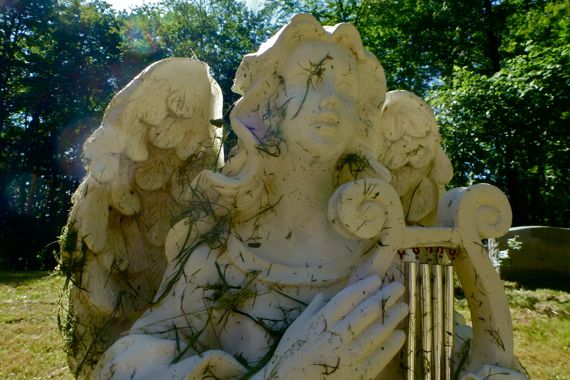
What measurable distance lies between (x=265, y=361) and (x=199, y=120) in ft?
3.43

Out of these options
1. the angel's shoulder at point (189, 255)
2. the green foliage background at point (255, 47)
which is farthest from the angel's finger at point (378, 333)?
the green foliage background at point (255, 47)

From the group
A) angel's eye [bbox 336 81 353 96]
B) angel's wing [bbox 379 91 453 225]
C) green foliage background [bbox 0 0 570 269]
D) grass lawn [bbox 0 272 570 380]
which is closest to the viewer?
angel's eye [bbox 336 81 353 96]

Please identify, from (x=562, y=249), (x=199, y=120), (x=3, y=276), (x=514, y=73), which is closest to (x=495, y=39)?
(x=514, y=73)

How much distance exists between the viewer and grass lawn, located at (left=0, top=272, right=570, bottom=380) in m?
4.32

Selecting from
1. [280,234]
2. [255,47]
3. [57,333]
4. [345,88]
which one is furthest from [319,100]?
[255,47]

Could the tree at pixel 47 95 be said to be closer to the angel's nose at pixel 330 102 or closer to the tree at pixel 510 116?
the tree at pixel 510 116

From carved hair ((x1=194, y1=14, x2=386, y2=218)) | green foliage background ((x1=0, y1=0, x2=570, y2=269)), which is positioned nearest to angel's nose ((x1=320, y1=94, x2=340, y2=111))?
carved hair ((x1=194, y1=14, x2=386, y2=218))

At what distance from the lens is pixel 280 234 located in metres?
2.03

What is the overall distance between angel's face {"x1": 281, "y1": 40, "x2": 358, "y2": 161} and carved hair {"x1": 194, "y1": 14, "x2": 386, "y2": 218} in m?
0.04

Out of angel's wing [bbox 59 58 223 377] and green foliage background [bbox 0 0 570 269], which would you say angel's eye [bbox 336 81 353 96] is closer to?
angel's wing [bbox 59 58 223 377]

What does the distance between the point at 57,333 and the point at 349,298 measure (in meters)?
4.20

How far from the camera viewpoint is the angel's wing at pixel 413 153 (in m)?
2.37

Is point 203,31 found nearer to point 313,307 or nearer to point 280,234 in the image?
point 280,234

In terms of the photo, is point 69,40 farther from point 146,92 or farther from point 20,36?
point 146,92
